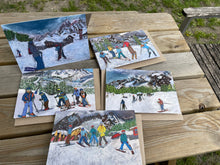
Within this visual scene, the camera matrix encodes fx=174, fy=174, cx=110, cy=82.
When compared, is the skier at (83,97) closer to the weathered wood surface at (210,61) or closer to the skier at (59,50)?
the skier at (59,50)

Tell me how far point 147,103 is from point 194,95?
0.24 meters

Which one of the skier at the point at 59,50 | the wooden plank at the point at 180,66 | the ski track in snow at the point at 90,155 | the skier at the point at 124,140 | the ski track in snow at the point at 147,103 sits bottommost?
the ski track in snow at the point at 90,155

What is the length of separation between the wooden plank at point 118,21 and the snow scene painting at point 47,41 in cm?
22

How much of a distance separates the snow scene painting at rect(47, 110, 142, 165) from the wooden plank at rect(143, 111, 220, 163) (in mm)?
67

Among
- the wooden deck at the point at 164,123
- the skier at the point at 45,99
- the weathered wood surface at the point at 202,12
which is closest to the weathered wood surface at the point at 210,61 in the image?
Answer: the weathered wood surface at the point at 202,12

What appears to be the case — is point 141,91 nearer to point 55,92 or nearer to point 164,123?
point 164,123

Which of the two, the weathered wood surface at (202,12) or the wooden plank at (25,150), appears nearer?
the wooden plank at (25,150)

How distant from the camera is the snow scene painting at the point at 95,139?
56cm

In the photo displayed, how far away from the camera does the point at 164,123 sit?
2.24ft

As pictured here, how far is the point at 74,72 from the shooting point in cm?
78

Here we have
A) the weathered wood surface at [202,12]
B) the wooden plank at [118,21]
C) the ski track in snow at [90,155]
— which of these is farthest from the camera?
the weathered wood surface at [202,12]

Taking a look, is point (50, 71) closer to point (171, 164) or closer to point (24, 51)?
point (24, 51)

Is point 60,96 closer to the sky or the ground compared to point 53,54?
closer to the ground

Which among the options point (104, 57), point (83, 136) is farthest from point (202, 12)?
point (83, 136)
